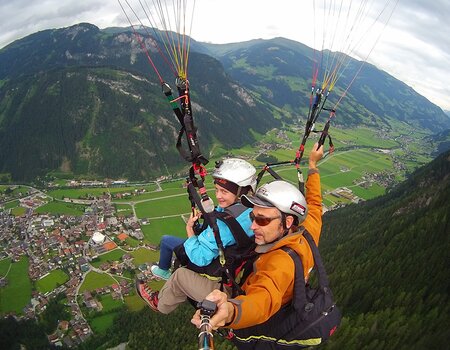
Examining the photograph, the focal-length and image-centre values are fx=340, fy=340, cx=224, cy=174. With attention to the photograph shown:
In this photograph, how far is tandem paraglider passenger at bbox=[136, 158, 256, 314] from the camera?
5.52m

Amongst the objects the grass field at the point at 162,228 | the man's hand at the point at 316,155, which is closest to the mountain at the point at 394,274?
the man's hand at the point at 316,155

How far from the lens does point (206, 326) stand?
3.02 m

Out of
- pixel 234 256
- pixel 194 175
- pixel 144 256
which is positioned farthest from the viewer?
pixel 144 256

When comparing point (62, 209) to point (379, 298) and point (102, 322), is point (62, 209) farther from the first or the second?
point (379, 298)

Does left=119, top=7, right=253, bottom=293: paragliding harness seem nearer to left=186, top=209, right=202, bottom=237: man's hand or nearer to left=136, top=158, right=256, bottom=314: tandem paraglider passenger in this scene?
left=136, top=158, right=256, bottom=314: tandem paraglider passenger

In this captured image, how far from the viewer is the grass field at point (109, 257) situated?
63.7 metres

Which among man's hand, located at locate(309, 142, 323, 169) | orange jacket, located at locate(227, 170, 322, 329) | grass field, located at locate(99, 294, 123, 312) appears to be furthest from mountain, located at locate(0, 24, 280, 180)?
orange jacket, located at locate(227, 170, 322, 329)

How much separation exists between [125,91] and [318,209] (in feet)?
531

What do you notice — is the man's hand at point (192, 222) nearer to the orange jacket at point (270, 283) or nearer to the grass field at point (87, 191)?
the orange jacket at point (270, 283)

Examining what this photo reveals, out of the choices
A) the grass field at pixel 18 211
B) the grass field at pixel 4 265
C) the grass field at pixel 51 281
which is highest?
the grass field at pixel 51 281

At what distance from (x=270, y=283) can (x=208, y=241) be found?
1733mm

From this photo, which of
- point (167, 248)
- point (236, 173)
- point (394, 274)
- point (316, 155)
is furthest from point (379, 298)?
point (236, 173)

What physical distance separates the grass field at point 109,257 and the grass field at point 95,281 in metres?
3.45

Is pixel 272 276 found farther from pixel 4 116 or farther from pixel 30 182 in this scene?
pixel 4 116
